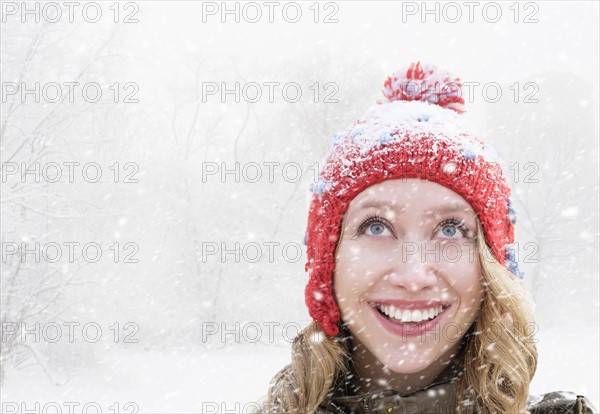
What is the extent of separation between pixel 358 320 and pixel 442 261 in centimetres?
39

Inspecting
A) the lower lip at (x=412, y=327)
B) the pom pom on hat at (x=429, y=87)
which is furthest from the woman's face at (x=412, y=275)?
the pom pom on hat at (x=429, y=87)

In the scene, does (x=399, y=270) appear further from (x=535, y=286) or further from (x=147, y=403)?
(x=535, y=286)

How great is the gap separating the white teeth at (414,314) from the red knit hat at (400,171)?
30 cm

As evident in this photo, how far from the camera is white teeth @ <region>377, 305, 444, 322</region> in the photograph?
6.70 feet

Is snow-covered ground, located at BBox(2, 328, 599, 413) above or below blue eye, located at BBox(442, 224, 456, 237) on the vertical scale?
below

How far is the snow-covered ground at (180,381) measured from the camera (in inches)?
456

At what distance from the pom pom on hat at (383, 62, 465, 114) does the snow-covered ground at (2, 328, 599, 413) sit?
8.47m

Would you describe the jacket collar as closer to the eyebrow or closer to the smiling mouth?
the smiling mouth

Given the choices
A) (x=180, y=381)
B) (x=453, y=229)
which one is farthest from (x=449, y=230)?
(x=180, y=381)

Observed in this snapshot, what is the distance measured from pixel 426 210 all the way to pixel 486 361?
627 mm

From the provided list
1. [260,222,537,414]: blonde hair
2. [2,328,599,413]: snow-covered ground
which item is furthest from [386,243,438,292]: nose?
[2,328,599,413]: snow-covered ground

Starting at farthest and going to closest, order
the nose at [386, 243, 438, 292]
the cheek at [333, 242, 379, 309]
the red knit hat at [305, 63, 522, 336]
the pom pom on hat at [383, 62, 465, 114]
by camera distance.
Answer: the pom pom on hat at [383, 62, 465, 114]
the red knit hat at [305, 63, 522, 336]
the cheek at [333, 242, 379, 309]
the nose at [386, 243, 438, 292]

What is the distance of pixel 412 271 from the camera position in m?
1.98

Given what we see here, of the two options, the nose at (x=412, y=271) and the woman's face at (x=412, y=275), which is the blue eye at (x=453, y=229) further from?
the nose at (x=412, y=271)
